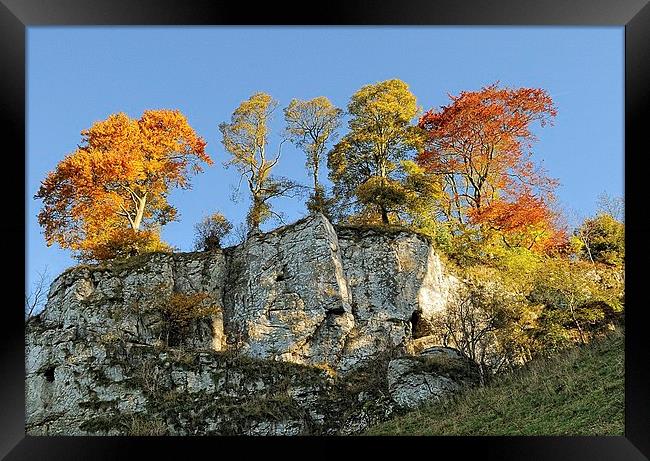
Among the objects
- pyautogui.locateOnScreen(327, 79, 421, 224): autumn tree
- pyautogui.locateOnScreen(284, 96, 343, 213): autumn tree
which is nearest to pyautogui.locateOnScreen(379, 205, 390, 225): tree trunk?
pyautogui.locateOnScreen(327, 79, 421, 224): autumn tree

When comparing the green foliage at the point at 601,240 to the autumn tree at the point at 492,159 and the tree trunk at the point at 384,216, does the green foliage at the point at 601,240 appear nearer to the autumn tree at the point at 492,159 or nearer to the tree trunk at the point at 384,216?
the autumn tree at the point at 492,159

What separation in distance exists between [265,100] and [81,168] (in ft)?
10.0

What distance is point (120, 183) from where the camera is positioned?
9.73 m

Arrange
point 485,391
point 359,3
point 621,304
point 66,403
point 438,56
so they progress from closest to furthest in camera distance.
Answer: point 359,3 < point 485,391 < point 66,403 < point 621,304 < point 438,56

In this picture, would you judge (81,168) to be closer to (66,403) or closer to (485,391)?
(66,403)

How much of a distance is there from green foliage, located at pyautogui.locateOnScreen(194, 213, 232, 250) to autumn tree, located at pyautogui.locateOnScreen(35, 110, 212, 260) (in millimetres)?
696

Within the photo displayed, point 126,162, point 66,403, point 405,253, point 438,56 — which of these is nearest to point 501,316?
point 405,253

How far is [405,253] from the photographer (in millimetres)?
8562

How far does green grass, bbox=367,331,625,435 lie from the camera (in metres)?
4.63

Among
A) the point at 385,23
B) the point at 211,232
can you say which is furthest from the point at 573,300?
the point at 385,23

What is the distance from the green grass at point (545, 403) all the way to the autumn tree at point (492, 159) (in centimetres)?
312

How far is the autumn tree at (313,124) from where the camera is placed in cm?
970

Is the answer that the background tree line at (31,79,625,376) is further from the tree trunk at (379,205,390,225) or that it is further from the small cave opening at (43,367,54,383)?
the small cave opening at (43,367,54,383)

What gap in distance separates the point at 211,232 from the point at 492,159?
14.6ft
